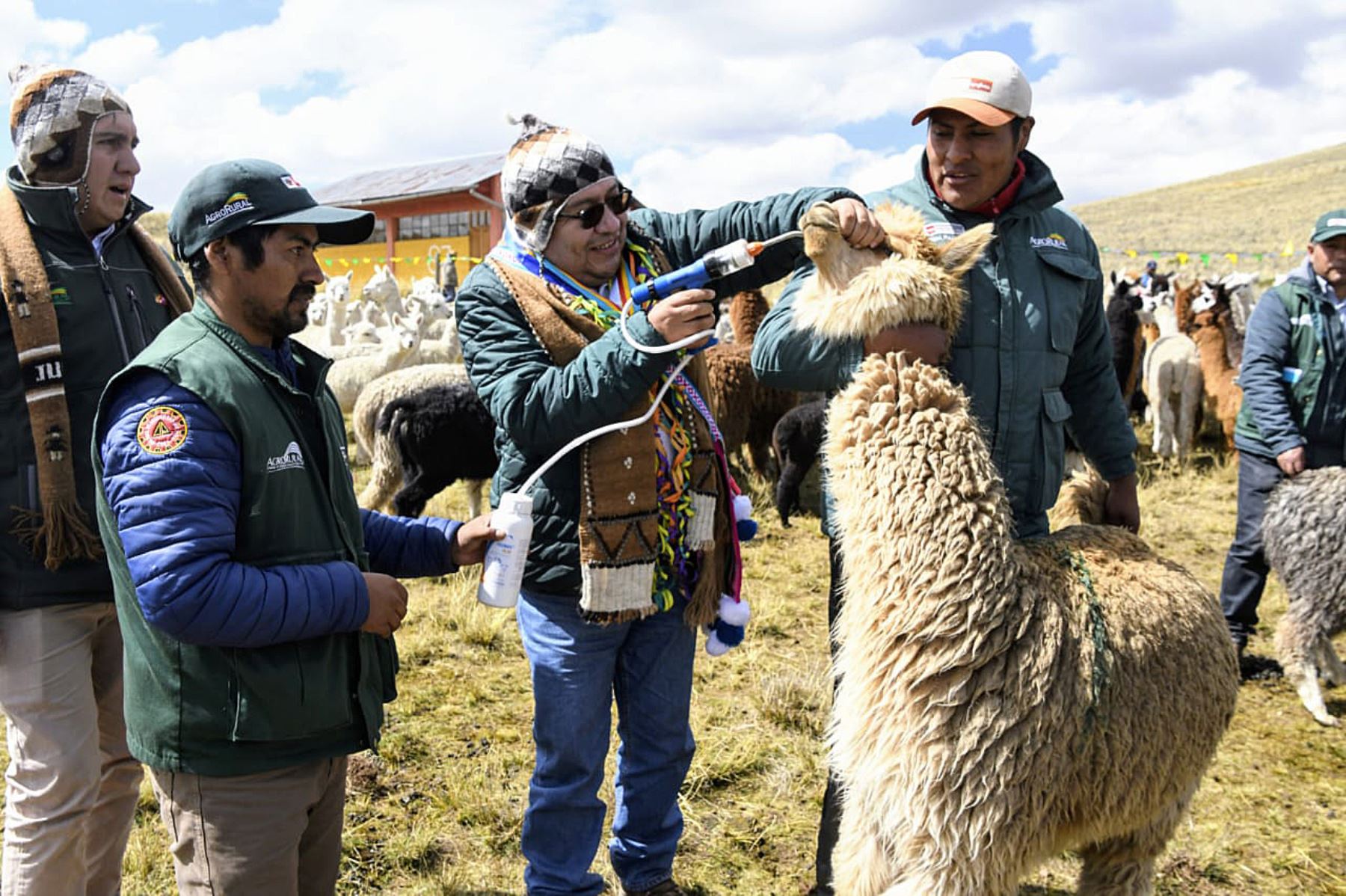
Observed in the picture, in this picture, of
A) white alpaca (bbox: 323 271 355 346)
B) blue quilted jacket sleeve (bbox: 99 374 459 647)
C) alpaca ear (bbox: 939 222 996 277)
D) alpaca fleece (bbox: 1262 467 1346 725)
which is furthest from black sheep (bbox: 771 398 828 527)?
white alpaca (bbox: 323 271 355 346)

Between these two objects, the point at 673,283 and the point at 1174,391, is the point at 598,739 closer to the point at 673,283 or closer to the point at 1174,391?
the point at 673,283

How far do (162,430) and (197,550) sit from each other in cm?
22

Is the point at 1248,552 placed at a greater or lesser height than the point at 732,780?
greater

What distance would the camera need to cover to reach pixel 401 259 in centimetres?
2752

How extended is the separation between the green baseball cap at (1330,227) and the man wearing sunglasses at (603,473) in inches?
132

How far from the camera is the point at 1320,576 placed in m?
4.20

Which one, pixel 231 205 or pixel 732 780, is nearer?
pixel 231 205

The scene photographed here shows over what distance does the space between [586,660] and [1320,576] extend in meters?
3.77

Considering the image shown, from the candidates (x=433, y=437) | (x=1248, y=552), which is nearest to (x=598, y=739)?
(x=1248, y=552)

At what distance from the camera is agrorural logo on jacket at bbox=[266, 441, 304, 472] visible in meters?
1.63

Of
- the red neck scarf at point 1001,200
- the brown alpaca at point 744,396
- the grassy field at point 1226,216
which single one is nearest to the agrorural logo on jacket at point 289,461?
the red neck scarf at point 1001,200

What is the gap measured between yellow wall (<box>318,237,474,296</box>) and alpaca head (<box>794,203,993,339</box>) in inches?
981

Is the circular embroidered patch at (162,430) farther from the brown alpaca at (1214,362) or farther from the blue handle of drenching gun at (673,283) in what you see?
the brown alpaca at (1214,362)

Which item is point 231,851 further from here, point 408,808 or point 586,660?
point 408,808
